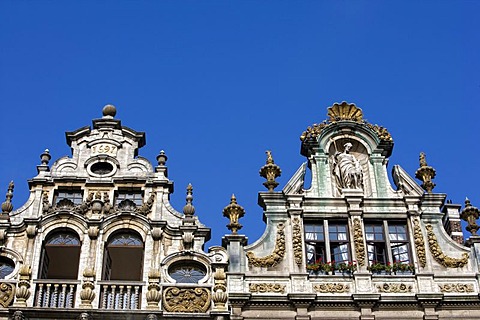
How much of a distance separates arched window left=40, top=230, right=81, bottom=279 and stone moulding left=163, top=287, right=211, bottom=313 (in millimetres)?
2687

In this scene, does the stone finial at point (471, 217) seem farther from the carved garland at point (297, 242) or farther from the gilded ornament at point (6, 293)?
the gilded ornament at point (6, 293)

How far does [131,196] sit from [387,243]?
267 inches

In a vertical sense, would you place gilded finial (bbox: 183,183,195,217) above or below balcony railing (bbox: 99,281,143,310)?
above

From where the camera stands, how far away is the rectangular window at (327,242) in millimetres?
22094

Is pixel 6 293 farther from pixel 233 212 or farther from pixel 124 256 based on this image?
pixel 233 212

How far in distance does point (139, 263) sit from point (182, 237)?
4.27ft

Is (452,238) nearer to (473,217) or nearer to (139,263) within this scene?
(473,217)

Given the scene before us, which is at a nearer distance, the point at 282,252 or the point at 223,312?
the point at 223,312

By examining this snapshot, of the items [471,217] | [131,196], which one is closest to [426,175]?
[471,217]

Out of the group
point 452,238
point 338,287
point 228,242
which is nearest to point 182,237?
point 228,242

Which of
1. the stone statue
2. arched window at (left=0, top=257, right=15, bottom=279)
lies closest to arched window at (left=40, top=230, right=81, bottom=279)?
arched window at (left=0, top=257, right=15, bottom=279)

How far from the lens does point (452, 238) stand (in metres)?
22.9

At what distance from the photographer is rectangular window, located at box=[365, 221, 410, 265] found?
2222 cm

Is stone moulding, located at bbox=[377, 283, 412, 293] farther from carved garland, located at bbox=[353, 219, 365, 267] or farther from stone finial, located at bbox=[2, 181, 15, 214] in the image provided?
stone finial, located at bbox=[2, 181, 15, 214]
